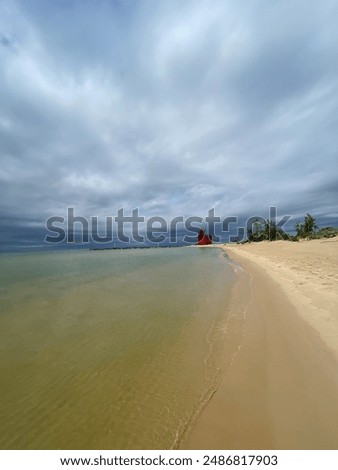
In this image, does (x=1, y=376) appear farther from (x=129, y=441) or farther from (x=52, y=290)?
(x=52, y=290)

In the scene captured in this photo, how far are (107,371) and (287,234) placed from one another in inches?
3644

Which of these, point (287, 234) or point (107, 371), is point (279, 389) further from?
point (287, 234)

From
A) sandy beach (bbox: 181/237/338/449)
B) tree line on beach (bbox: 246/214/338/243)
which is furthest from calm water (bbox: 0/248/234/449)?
tree line on beach (bbox: 246/214/338/243)

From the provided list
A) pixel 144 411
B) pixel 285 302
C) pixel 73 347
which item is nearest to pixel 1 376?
pixel 73 347

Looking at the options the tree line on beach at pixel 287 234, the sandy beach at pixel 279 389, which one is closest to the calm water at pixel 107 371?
the sandy beach at pixel 279 389

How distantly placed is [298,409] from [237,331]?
3.10 m

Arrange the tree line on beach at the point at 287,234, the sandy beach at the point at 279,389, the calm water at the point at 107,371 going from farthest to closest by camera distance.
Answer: the tree line on beach at the point at 287,234 < the calm water at the point at 107,371 < the sandy beach at the point at 279,389

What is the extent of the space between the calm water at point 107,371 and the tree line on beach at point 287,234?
67561 mm

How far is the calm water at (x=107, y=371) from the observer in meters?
3.20

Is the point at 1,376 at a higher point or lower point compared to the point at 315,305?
lower

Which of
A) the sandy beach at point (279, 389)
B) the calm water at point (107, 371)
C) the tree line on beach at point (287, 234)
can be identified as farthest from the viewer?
the tree line on beach at point (287, 234)

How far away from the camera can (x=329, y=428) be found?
9.79 feet

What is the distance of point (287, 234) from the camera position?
277 feet

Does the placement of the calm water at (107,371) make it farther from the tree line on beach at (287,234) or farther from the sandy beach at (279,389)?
the tree line on beach at (287,234)
